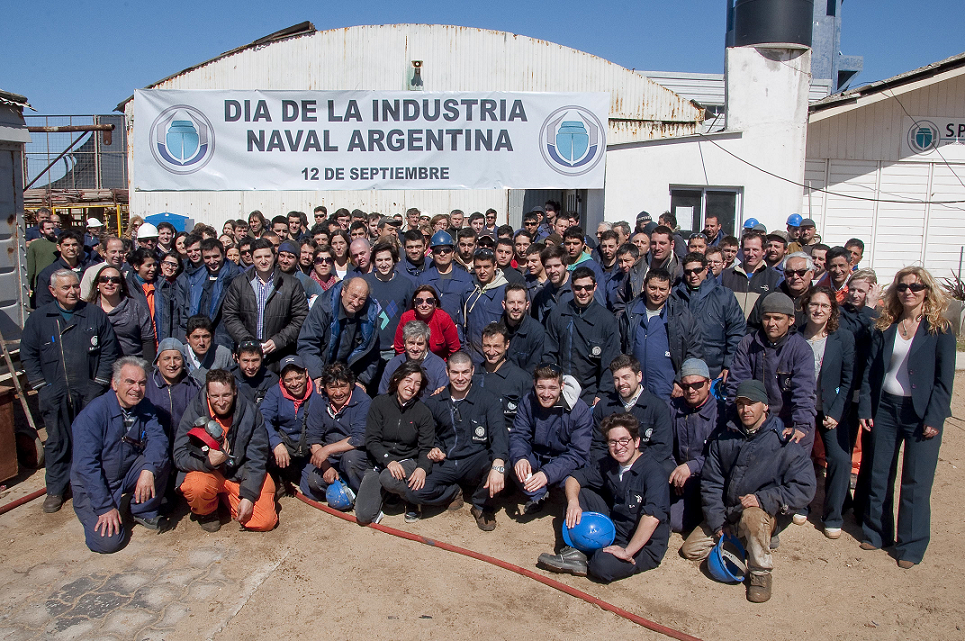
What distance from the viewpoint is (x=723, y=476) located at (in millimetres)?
4465

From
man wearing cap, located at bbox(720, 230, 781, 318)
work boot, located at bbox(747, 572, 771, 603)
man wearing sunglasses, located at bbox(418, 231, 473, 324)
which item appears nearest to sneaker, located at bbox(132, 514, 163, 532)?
man wearing sunglasses, located at bbox(418, 231, 473, 324)

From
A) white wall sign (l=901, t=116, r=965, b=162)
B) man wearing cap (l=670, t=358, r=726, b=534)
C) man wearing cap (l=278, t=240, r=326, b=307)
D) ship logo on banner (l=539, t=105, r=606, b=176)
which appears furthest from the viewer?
white wall sign (l=901, t=116, r=965, b=162)

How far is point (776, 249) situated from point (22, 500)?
6.79 metres

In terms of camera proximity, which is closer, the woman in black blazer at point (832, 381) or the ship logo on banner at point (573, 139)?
the woman in black blazer at point (832, 381)

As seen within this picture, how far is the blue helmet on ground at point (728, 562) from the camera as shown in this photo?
4.22 metres

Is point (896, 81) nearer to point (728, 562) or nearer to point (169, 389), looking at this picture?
point (728, 562)

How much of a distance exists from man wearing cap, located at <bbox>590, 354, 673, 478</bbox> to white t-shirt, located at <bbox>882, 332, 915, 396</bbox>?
146cm

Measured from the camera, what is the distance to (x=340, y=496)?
5.11 metres

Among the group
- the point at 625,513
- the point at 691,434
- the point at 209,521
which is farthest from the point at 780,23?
the point at 209,521

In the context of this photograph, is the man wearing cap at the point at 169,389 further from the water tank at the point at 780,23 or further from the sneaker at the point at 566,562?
the water tank at the point at 780,23

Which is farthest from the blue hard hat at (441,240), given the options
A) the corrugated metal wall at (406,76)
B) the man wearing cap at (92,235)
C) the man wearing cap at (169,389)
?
the corrugated metal wall at (406,76)

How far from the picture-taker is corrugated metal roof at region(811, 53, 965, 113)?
10273mm

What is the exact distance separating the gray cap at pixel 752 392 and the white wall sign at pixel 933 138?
30.6ft

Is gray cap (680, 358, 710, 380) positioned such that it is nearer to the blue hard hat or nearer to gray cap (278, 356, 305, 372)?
the blue hard hat
